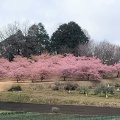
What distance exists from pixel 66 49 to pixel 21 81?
18.4 meters

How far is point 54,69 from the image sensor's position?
2339 inches

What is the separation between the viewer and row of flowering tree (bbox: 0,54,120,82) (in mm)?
57750

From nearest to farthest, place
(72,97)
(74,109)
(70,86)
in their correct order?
(74,109), (72,97), (70,86)

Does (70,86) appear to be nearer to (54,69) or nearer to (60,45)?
(54,69)

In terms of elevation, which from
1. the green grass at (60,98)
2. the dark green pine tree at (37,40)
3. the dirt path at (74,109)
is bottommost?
the dirt path at (74,109)

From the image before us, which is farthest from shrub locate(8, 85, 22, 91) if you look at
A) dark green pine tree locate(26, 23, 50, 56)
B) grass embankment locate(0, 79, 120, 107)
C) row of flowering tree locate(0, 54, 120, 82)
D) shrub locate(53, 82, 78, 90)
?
dark green pine tree locate(26, 23, 50, 56)

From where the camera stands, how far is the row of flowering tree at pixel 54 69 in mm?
57750

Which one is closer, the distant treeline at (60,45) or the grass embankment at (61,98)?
the grass embankment at (61,98)

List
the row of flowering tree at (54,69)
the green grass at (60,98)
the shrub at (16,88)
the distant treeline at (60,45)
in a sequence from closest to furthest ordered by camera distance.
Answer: the green grass at (60,98), the shrub at (16,88), the row of flowering tree at (54,69), the distant treeline at (60,45)

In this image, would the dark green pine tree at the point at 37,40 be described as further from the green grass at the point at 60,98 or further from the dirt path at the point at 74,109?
the dirt path at the point at 74,109

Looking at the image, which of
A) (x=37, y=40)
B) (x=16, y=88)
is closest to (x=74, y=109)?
(x=16, y=88)

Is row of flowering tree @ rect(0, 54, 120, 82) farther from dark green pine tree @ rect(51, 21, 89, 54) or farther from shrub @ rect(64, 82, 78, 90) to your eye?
dark green pine tree @ rect(51, 21, 89, 54)

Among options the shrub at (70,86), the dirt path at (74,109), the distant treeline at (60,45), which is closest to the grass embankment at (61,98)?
the dirt path at (74,109)

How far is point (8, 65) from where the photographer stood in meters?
61.2
